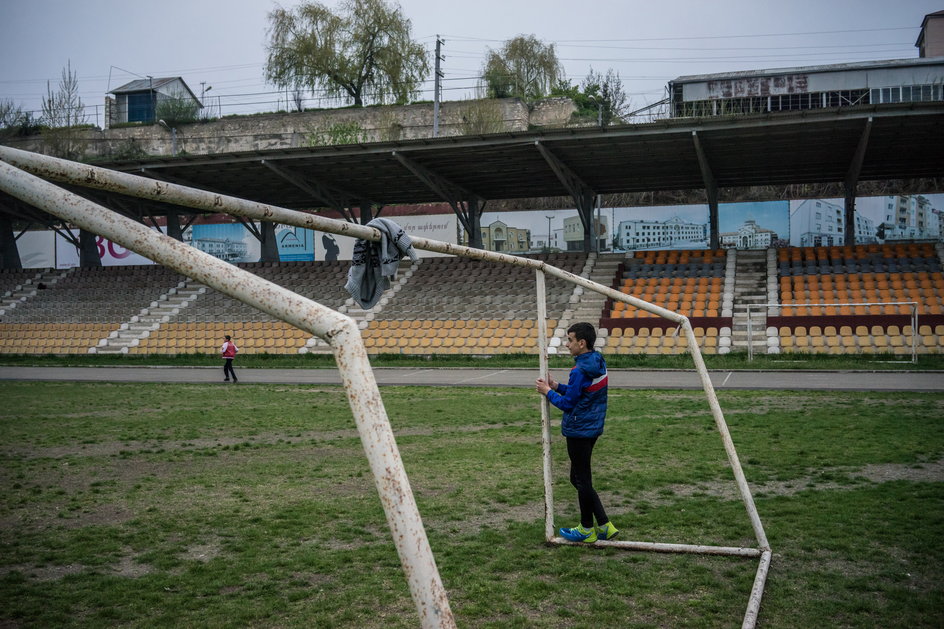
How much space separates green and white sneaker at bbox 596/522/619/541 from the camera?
688 centimetres

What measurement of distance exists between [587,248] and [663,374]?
1227 centimetres

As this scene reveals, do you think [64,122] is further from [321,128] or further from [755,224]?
[755,224]

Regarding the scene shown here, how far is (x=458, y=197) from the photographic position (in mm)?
35594

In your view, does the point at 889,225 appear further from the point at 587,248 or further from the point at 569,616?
the point at 569,616

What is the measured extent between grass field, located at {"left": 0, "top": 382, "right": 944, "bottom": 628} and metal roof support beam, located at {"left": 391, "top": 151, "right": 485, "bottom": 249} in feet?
60.2

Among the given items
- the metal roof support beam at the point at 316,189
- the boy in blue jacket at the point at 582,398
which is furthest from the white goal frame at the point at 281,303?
the metal roof support beam at the point at 316,189

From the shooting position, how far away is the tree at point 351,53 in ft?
181

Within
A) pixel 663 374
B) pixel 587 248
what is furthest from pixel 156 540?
pixel 587 248

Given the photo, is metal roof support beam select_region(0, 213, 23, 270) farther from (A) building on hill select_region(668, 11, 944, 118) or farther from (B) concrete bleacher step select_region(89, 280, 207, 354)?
(A) building on hill select_region(668, 11, 944, 118)

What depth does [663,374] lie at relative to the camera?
2275cm

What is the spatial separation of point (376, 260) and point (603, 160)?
26906 mm

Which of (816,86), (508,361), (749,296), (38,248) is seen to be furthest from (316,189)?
(816,86)

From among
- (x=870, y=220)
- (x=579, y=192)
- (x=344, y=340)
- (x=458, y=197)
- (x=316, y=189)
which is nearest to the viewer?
(x=344, y=340)

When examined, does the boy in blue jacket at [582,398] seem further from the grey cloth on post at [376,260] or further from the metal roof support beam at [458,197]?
the metal roof support beam at [458,197]
